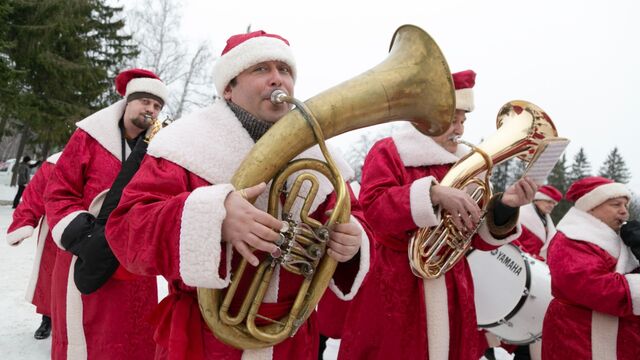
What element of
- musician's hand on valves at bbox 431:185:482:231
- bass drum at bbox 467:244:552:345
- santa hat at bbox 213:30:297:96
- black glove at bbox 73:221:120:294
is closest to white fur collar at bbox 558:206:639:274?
bass drum at bbox 467:244:552:345

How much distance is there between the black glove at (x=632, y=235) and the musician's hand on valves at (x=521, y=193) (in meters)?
1.19

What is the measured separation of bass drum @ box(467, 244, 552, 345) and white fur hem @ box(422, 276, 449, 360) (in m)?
1.05

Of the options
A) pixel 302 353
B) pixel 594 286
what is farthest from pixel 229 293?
pixel 594 286

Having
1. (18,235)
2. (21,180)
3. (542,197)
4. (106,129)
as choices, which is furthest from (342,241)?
(21,180)

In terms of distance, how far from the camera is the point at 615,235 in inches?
134

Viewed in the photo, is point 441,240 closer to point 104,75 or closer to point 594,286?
point 594,286

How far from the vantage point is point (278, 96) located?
1.68m

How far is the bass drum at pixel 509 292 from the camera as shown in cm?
361

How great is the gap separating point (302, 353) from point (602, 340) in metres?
2.34

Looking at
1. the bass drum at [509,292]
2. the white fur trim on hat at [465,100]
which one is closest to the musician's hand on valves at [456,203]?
the white fur trim on hat at [465,100]

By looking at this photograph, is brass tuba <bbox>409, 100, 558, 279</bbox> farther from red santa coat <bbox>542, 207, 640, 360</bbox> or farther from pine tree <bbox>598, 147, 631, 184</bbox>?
pine tree <bbox>598, 147, 631, 184</bbox>

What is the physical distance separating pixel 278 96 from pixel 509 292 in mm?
2724

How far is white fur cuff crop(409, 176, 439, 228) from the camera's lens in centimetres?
246

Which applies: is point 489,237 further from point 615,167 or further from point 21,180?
point 615,167
